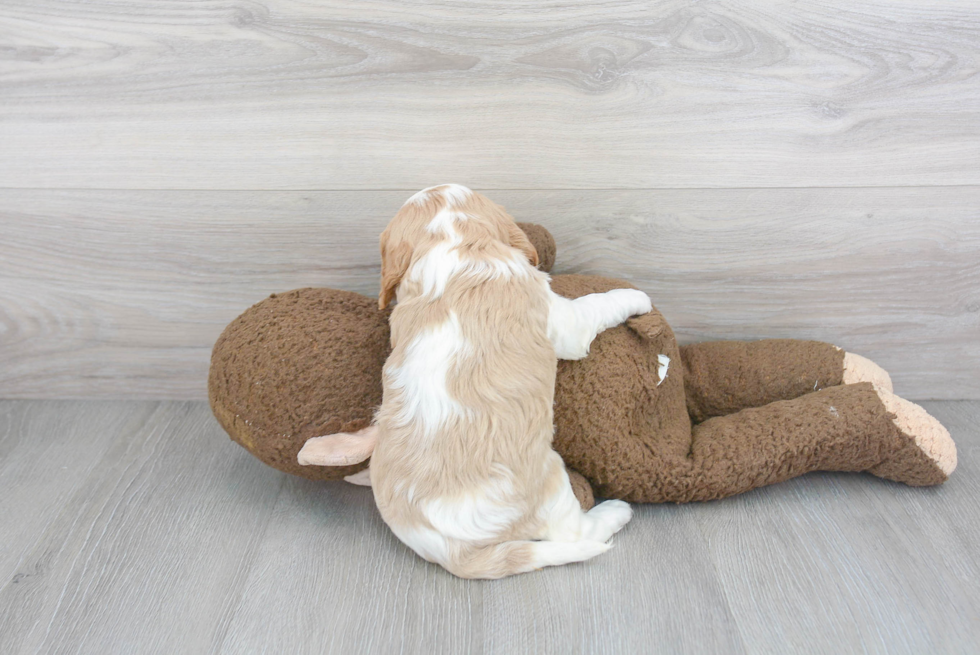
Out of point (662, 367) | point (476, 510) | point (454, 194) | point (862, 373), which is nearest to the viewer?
point (476, 510)

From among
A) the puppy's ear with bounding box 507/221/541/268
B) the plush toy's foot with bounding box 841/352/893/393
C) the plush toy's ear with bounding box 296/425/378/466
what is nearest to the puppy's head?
the puppy's ear with bounding box 507/221/541/268

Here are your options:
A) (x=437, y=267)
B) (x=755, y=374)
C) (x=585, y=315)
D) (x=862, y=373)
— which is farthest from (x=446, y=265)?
(x=862, y=373)

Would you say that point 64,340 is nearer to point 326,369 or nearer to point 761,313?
point 326,369

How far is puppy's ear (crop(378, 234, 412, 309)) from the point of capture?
3.65 feet

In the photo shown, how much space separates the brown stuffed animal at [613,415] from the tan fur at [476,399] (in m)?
0.11

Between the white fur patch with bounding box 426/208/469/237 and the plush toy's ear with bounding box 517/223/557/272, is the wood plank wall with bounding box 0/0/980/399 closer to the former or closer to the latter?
the plush toy's ear with bounding box 517/223/557/272

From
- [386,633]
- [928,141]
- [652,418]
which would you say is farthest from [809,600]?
[928,141]

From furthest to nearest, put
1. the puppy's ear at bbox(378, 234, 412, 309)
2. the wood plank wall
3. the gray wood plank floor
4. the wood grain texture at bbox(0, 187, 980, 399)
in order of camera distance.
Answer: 1. the wood grain texture at bbox(0, 187, 980, 399)
2. the wood plank wall
3. the puppy's ear at bbox(378, 234, 412, 309)
4. the gray wood plank floor

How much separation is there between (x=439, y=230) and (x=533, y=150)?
38 cm

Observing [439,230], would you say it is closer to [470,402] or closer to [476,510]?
[470,402]

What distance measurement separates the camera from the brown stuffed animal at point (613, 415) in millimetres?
1198

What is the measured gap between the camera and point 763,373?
138cm

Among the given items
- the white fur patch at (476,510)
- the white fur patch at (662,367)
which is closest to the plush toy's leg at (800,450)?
the white fur patch at (662,367)

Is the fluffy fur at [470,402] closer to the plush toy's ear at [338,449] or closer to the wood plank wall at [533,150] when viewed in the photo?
the plush toy's ear at [338,449]
